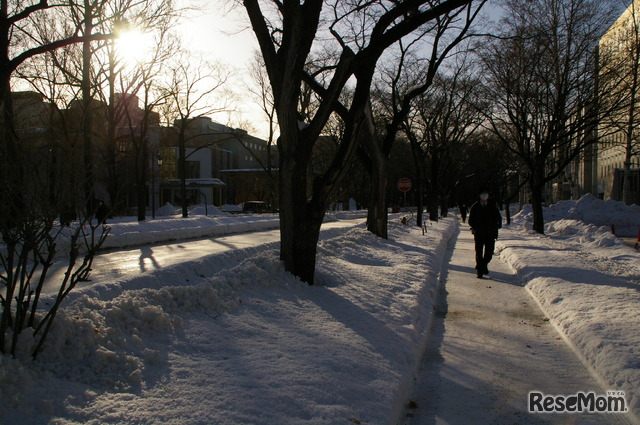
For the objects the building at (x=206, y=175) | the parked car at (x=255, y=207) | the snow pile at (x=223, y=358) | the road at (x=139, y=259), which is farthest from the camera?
the building at (x=206, y=175)

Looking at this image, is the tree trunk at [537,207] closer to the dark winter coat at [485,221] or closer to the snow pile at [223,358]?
the dark winter coat at [485,221]

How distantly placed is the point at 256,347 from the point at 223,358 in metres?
0.42

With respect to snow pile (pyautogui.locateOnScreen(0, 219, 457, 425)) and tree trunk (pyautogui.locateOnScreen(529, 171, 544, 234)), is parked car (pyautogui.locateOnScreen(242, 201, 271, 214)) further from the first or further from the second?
snow pile (pyautogui.locateOnScreen(0, 219, 457, 425))

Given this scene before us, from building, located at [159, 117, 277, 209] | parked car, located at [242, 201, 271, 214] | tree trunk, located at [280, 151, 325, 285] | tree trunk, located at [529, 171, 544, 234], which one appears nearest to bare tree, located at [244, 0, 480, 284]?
tree trunk, located at [280, 151, 325, 285]

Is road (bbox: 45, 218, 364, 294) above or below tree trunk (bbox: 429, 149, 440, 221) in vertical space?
below

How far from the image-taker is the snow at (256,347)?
333cm

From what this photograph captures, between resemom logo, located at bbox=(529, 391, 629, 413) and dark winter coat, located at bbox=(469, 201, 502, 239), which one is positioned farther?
dark winter coat, located at bbox=(469, 201, 502, 239)

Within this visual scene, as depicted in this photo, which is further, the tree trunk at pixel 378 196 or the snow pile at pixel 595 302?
the tree trunk at pixel 378 196

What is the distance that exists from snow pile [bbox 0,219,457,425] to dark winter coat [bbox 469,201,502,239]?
4.21 metres

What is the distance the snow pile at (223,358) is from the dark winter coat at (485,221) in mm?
4205

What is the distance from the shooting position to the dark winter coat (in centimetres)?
1080

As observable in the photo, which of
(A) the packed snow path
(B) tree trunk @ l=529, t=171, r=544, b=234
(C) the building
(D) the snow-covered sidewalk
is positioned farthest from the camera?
(C) the building

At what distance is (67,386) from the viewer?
11.0 ft

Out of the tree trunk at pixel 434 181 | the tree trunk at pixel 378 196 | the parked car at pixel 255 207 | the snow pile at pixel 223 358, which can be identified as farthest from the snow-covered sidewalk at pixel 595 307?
the parked car at pixel 255 207
